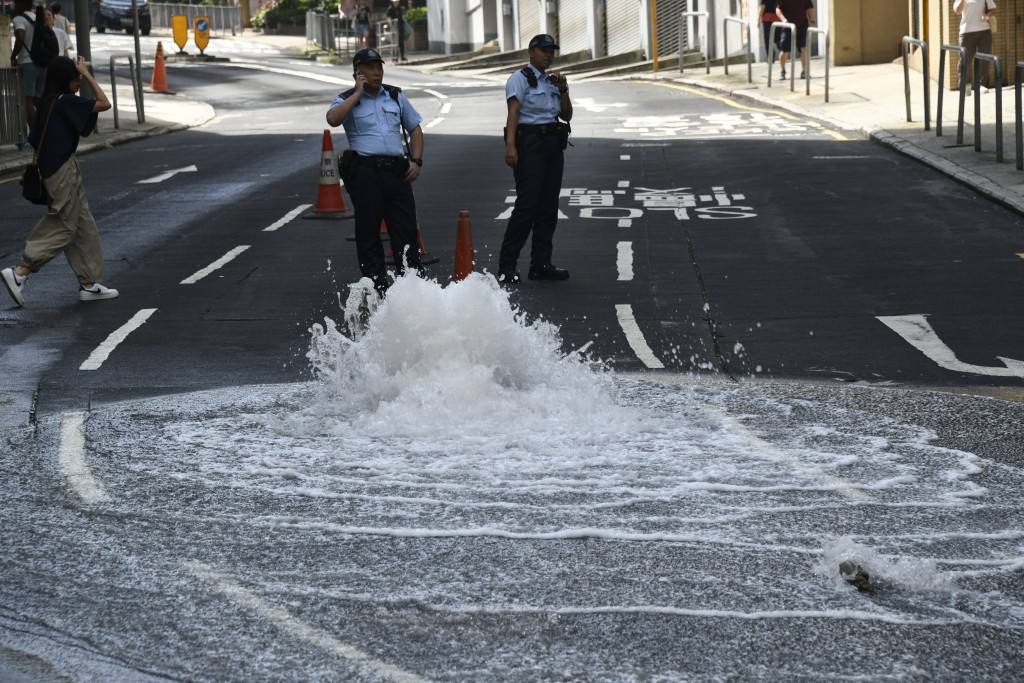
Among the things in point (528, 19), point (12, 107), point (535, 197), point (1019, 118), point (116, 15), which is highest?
point (116, 15)

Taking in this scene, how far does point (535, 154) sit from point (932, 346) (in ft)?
12.6

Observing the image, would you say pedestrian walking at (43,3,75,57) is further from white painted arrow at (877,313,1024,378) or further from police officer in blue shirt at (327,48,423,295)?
white painted arrow at (877,313,1024,378)

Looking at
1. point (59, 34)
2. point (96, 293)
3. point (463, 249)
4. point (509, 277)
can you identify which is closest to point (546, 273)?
point (509, 277)

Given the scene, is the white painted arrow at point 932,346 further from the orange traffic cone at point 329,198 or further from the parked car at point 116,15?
the parked car at point 116,15

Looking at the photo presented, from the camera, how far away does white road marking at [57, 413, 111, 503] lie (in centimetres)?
662

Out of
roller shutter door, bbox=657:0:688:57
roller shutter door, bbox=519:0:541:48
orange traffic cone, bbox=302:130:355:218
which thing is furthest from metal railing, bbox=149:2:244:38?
orange traffic cone, bbox=302:130:355:218

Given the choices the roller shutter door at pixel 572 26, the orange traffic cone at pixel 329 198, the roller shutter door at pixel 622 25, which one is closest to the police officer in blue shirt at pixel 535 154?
the orange traffic cone at pixel 329 198

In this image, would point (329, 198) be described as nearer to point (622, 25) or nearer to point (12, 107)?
point (12, 107)

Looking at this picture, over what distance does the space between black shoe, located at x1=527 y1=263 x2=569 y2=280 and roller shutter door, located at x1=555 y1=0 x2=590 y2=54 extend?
3966 cm

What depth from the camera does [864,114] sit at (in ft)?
82.9

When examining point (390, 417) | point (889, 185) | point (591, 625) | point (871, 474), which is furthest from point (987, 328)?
point (889, 185)

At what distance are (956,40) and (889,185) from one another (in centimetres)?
992

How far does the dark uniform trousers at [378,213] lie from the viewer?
11.1 m

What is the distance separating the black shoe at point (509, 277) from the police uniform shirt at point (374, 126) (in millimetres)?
1579
